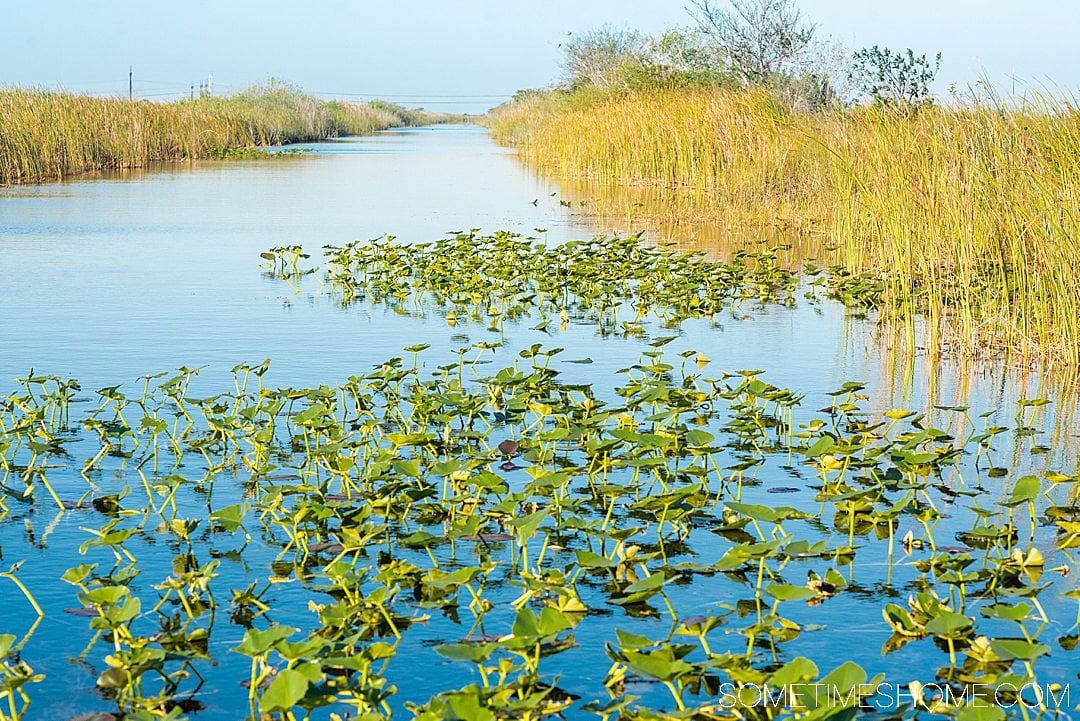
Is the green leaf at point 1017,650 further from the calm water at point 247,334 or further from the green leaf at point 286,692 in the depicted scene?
the green leaf at point 286,692

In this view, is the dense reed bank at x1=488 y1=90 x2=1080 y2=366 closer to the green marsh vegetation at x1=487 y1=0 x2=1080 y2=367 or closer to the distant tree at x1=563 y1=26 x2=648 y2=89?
the green marsh vegetation at x1=487 y1=0 x2=1080 y2=367

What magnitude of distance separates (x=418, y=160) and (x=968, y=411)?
2593 cm

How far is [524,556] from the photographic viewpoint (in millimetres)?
3443

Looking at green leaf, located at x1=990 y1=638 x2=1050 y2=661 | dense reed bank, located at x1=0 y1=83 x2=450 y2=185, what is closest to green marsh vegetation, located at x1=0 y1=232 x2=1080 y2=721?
green leaf, located at x1=990 y1=638 x2=1050 y2=661

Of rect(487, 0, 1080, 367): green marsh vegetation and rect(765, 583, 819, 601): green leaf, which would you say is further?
rect(487, 0, 1080, 367): green marsh vegetation

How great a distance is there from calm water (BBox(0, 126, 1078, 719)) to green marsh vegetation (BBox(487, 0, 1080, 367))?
1.35 ft

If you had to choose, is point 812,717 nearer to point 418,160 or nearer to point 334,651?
point 334,651

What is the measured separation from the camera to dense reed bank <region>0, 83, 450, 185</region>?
20.2 meters

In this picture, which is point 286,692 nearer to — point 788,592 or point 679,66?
point 788,592

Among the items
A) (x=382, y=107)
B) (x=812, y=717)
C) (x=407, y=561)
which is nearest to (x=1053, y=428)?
(x=407, y=561)

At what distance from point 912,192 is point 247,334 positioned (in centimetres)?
398

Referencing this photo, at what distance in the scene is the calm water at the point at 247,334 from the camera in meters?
3.24

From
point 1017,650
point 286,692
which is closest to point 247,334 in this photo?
point 286,692

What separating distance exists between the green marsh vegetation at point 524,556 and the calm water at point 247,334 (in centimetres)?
3
